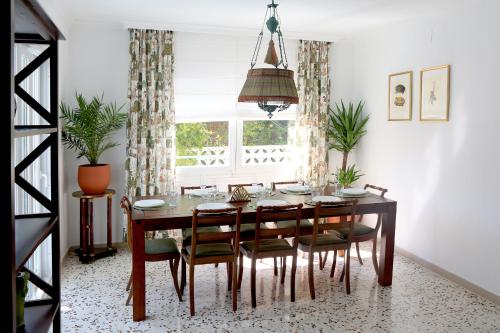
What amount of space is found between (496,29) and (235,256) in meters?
3.11

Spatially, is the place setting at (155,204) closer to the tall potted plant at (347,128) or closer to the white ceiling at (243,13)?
the white ceiling at (243,13)

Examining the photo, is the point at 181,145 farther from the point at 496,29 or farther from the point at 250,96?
the point at 496,29

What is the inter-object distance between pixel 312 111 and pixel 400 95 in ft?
4.26

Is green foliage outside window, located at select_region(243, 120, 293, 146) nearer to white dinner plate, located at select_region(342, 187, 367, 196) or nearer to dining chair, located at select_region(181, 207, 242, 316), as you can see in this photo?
white dinner plate, located at select_region(342, 187, 367, 196)

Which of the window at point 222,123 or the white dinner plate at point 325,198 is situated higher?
the window at point 222,123

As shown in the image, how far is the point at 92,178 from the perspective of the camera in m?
4.93

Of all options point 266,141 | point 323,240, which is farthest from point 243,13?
point 323,240

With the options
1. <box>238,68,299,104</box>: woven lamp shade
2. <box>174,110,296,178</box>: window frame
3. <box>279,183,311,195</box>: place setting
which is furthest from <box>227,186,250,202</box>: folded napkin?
<box>174,110,296,178</box>: window frame

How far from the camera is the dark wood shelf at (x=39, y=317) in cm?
197

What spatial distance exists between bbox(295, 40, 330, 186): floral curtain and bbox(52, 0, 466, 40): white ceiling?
0.45 m

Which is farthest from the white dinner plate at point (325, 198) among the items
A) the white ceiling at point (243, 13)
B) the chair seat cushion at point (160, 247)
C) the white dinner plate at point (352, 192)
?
the white ceiling at point (243, 13)

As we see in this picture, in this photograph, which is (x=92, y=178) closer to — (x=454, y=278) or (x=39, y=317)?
(x=39, y=317)

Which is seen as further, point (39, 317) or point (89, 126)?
point (89, 126)

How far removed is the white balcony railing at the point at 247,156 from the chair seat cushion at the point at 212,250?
7.02 feet
